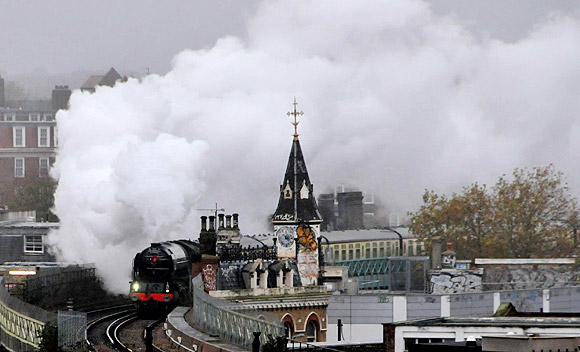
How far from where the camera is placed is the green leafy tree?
7400cm

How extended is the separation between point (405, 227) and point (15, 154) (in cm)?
Result: 4622

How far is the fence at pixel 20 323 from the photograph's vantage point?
39069 millimetres

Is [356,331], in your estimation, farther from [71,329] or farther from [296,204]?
[71,329]

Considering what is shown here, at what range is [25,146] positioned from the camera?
121 meters

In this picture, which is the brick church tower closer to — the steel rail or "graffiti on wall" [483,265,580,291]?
"graffiti on wall" [483,265,580,291]

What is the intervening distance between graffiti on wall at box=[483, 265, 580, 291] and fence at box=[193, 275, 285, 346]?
22.5 metres

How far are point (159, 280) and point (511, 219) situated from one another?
102 ft

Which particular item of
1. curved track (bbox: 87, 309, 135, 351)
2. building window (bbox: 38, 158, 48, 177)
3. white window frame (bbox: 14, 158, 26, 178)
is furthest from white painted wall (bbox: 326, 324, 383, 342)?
white window frame (bbox: 14, 158, 26, 178)

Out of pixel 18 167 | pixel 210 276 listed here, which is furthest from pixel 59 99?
pixel 210 276

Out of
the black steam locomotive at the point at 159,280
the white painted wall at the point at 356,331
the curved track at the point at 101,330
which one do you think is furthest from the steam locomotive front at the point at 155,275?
the white painted wall at the point at 356,331

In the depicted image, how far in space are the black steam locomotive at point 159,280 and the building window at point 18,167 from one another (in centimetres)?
7311

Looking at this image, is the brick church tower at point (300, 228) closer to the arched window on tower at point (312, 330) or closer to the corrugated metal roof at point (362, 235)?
the arched window on tower at point (312, 330)

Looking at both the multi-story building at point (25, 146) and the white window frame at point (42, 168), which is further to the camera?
the white window frame at point (42, 168)

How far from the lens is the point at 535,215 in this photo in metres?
75.4
